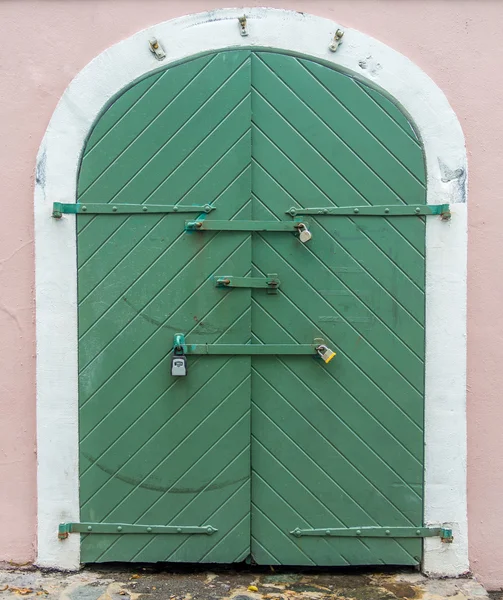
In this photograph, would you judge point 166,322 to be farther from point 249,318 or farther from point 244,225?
point 244,225

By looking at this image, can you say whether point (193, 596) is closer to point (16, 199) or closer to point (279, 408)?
point (279, 408)

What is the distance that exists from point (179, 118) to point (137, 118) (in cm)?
22

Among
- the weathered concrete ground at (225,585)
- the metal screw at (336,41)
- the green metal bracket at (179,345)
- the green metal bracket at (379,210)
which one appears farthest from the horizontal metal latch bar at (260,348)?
the metal screw at (336,41)

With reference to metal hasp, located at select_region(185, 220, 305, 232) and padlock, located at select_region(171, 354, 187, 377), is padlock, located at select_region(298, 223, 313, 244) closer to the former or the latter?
metal hasp, located at select_region(185, 220, 305, 232)

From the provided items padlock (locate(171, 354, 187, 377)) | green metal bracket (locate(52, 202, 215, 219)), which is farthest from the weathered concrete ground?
green metal bracket (locate(52, 202, 215, 219))

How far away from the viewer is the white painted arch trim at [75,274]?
3031 mm

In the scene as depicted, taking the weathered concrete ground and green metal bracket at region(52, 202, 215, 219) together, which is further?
green metal bracket at region(52, 202, 215, 219)

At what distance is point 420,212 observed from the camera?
3.04 meters

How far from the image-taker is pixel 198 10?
10.00 feet

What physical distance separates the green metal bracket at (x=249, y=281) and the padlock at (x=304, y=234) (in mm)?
236

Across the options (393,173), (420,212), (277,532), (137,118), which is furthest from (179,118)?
(277,532)

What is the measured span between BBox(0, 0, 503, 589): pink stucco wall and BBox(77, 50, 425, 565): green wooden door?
299 millimetres

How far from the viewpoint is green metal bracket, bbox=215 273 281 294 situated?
3.03 meters

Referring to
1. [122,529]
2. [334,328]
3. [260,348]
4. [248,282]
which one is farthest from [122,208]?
[122,529]
